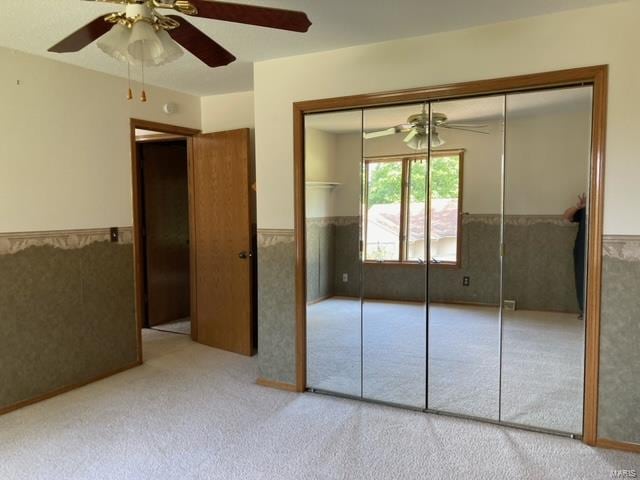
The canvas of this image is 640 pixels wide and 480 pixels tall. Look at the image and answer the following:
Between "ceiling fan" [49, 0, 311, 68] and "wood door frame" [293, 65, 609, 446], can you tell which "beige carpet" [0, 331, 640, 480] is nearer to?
"wood door frame" [293, 65, 609, 446]

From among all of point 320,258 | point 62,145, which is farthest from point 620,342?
point 62,145

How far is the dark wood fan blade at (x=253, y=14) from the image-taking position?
5.52ft

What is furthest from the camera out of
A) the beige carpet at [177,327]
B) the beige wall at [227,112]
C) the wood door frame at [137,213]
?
the beige carpet at [177,327]

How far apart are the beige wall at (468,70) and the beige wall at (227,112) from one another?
937 mm

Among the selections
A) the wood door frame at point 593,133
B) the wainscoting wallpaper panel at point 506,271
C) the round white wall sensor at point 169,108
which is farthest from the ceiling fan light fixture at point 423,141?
the round white wall sensor at point 169,108

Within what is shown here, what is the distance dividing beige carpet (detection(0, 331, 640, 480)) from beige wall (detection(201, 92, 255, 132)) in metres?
2.39

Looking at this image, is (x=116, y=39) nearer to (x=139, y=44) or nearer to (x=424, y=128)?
(x=139, y=44)

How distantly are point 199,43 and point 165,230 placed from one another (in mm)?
3519

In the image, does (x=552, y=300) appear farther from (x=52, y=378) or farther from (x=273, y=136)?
(x=52, y=378)

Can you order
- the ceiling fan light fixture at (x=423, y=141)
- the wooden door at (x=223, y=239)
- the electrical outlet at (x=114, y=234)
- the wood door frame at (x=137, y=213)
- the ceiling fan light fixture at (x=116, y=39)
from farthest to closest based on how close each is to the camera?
1. the wooden door at (x=223, y=239)
2. the wood door frame at (x=137, y=213)
3. the electrical outlet at (x=114, y=234)
4. the ceiling fan light fixture at (x=423, y=141)
5. the ceiling fan light fixture at (x=116, y=39)

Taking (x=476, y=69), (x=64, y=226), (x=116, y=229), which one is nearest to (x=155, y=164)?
(x=116, y=229)

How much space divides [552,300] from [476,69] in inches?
57.8

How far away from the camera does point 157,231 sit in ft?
16.9

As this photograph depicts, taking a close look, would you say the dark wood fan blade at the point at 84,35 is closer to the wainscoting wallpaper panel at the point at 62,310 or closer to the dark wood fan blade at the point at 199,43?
the dark wood fan blade at the point at 199,43
